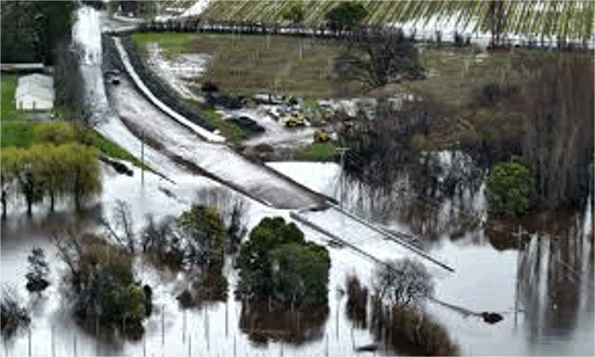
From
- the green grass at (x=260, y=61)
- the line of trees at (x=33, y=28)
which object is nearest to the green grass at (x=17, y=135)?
the line of trees at (x=33, y=28)

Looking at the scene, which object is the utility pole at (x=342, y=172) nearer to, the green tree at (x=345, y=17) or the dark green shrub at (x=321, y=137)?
the dark green shrub at (x=321, y=137)

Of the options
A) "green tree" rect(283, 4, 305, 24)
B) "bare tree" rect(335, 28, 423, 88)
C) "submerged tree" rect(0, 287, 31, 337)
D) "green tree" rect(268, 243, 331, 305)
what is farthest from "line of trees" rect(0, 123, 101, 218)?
"green tree" rect(283, 4, 305, 24)

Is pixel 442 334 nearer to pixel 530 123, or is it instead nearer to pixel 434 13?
pixel 530 123

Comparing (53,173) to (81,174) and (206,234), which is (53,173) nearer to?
(81,174)

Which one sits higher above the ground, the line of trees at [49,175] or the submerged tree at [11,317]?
the line of trees at [49,175]

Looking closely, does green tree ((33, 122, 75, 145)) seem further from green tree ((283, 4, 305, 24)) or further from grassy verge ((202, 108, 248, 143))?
green tree ((283, 4, 305, 24))

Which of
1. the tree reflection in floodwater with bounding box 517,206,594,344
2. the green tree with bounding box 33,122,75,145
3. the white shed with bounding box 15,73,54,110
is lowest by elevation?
the tree reflection in floodwater with bounding box 517,206,594,344

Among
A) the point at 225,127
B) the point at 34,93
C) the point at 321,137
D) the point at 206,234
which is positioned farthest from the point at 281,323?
the point at 34,93
